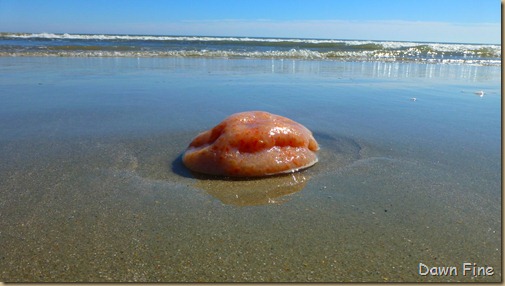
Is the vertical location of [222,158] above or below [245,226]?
above

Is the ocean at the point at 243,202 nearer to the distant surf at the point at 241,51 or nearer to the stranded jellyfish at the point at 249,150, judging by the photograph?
the stranded jellyfish at the point at 249,150

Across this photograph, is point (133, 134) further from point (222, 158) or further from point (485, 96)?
point (485, 96)

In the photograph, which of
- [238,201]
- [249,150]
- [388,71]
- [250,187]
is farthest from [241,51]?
[238,201]

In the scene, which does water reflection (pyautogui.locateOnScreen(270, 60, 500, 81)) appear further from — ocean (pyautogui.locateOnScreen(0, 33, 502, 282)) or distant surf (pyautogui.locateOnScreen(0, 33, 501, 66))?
ocean (pyautogui.locateOnScreen(0, 33, 502, 282))

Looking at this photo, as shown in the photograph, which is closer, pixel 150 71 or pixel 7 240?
pixel 7 240

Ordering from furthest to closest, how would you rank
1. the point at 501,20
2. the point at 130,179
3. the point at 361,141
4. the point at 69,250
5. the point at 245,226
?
the point at 361,141 < the point at 501,20 < the point at 130,179 < the point at 245,226 < the point at 69,250

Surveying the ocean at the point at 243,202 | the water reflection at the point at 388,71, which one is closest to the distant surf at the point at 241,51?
the water reflection at the point at 388,71

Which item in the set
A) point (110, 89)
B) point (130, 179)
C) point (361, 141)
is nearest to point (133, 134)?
point (130, 179)
